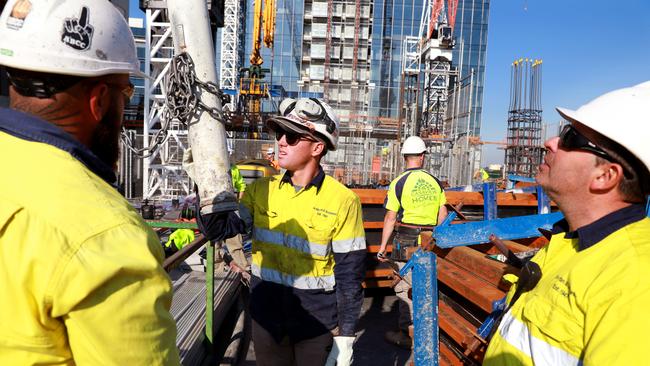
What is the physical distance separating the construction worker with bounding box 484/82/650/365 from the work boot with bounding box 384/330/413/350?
128 inches

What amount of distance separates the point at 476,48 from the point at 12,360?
50895 millimetres

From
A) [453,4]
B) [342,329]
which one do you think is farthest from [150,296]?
[453,4]

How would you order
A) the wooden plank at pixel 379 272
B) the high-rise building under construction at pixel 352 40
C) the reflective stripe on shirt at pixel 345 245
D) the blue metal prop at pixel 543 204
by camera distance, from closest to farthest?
the reflective stripe on shirt at pixel 345 245 → the blue metal prop at pixel 543 204 → the wooden plank at pixel 379 272 → the high-rise building under construction at pixel 352 40

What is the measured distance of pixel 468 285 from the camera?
2.74 m

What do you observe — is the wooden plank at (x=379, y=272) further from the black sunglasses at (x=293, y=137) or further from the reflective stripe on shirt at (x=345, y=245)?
the black sunglasses at (x=293, y=137)

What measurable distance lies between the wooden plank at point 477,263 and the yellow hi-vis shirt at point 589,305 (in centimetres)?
78

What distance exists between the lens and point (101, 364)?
0.80m

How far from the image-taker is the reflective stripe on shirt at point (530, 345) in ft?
4.20

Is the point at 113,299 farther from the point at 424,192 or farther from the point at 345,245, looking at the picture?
the point at 424,192

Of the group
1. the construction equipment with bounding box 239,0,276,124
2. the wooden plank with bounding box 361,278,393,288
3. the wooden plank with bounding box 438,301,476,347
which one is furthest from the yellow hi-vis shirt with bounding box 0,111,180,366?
the construction equipment with bounding box 239,0,276,124

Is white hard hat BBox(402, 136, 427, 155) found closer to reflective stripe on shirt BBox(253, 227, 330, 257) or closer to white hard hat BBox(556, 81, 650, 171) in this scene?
reflective stripe on shirt BBox(253, 227, 330, 257)

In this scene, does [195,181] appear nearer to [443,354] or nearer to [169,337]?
[169,337]

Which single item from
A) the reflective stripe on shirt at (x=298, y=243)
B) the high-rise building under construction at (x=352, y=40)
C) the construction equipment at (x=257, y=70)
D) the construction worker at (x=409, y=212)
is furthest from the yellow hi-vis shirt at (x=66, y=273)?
the high-rise building under construction at (x=352, y=40)

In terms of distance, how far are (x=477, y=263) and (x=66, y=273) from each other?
2.56 metres
